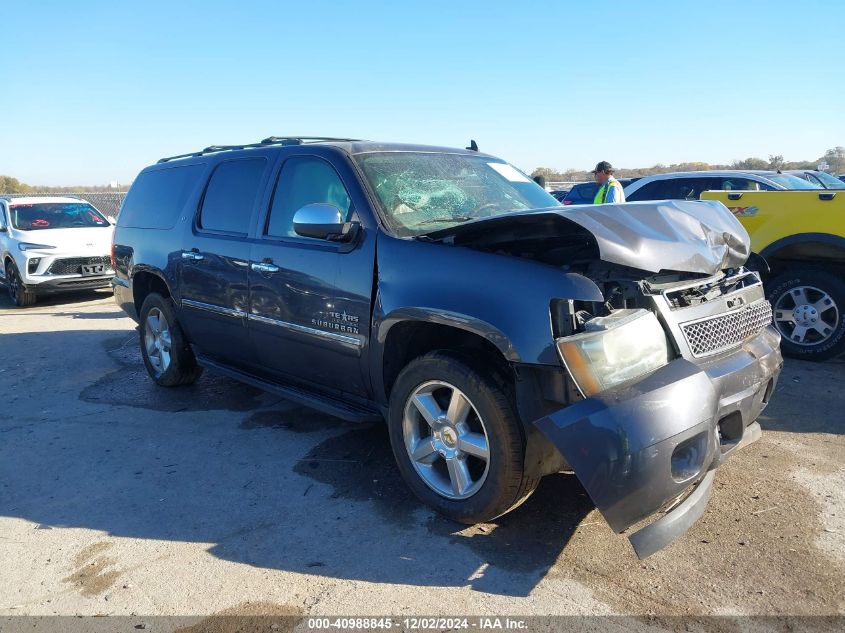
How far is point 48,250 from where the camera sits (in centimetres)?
1057

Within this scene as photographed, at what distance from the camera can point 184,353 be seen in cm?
547

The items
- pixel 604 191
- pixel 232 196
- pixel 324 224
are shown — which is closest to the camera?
pixel 324 224

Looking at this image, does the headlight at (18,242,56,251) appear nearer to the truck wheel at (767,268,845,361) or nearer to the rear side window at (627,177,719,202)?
the rear side window at (627,177,719,202)

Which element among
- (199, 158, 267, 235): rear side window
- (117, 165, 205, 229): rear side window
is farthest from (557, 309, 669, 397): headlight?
(117, 165, 205, 229): rear side window

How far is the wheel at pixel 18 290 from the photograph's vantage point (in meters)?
10.7

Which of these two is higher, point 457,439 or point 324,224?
point 324,224

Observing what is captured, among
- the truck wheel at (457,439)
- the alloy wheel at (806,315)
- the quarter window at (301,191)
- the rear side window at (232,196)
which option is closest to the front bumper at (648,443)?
the truck wheel at (457,439)

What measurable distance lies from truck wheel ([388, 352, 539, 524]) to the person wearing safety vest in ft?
16.3

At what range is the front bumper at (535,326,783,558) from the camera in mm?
2439

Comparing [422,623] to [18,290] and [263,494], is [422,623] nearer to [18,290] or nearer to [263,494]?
[263,494]

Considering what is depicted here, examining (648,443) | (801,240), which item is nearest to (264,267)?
(648,443)

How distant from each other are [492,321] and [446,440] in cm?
72

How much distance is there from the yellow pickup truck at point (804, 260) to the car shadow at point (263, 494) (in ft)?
11.9

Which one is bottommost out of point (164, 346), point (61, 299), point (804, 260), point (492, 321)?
point (61, 299)
